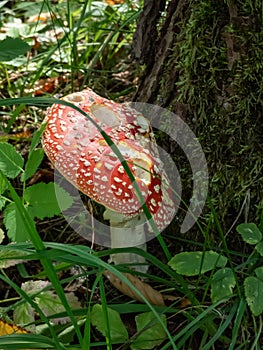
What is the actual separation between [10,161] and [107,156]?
308mm

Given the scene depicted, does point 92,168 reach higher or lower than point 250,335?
higher

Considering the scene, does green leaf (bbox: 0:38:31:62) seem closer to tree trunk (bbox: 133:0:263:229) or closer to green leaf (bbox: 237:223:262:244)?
tree trunk (bbox: 133:0:263:229)

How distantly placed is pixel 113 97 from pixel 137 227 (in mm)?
749

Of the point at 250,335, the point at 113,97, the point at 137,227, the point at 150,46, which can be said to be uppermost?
the point at 150,46

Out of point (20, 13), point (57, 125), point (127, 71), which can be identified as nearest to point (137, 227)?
point (57, 125)

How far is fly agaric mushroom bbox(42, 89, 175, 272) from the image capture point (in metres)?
1.80

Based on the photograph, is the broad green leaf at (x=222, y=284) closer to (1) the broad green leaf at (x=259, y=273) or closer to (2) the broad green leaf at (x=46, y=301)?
(1) the broad green leaf at (x=259, y=273)

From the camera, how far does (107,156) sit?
182cm

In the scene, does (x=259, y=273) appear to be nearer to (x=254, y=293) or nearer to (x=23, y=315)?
(x=254, y=293)

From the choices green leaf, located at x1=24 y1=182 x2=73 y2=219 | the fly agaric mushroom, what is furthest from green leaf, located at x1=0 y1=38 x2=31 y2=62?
green leaf, located at x1=24 y1=182 x2=73 y2=219

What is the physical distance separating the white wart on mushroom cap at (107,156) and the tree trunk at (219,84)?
174 millimetres

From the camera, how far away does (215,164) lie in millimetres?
1981

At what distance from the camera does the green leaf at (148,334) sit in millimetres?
1785

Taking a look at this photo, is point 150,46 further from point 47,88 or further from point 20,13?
point 20,13
